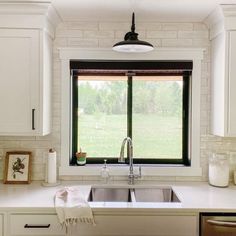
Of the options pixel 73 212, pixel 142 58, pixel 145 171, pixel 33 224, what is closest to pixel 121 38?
pixel 142 58

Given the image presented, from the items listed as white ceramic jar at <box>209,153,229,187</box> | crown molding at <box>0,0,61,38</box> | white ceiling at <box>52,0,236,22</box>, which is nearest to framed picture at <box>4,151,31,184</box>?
crown molding at <box>0,0,61,38</box>

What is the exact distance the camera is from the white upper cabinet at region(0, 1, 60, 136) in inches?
84.4

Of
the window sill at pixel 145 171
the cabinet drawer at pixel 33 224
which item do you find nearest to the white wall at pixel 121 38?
the window sill at pixel 145 171

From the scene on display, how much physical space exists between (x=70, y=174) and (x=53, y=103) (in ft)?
2.13

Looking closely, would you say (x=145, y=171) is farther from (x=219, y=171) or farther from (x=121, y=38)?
(x=121, y=38)

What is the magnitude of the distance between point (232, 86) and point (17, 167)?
1.90 meters

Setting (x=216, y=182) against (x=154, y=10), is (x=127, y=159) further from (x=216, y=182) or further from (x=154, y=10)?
(x=154, y=10)

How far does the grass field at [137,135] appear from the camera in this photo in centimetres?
265

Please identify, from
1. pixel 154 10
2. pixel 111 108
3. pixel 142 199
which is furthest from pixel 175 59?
pixel 142 199

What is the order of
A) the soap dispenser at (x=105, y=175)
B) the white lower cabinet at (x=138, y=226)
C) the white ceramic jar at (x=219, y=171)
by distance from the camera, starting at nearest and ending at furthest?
the white lower cabinet at (x=138, y=226) → the white ceramic jar at (x=219, y=171) → the soap dispenser at (x=105, y=175)

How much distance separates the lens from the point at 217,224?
5.87 feet

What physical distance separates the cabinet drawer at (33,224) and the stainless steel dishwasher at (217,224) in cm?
97

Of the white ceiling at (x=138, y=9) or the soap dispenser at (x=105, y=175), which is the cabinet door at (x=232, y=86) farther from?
the soap dispenser at (x=105, y=175)

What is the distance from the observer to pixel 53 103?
8.20ft
